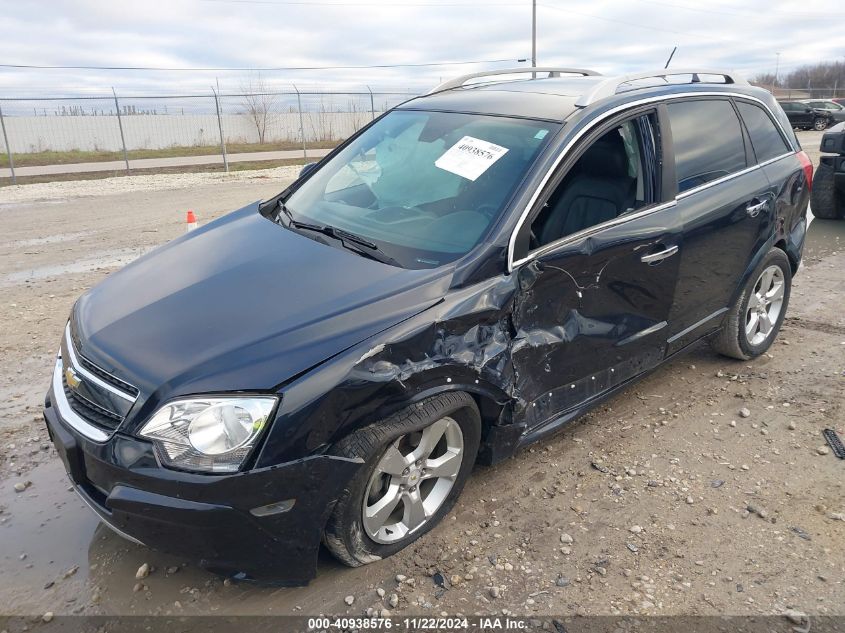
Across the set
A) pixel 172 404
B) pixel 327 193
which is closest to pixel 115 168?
pixel 327 193

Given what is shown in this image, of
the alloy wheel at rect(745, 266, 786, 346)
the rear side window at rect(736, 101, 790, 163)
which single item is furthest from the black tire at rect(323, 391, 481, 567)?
the rear side window at rect(736, 101, 790, 163)

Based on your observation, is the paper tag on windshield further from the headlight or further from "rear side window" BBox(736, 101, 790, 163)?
"rear side window" BBox(736, 101, 790, 163)

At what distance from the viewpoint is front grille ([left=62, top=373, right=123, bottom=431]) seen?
2.40m

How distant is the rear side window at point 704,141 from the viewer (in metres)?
3.74

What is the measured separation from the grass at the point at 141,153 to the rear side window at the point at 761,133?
24594 mm

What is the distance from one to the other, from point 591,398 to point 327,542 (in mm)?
1580

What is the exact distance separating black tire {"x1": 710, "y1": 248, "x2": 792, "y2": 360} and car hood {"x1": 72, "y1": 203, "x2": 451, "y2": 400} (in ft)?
8.36

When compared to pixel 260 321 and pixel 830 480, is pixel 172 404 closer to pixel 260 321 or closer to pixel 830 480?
pixel 260 321

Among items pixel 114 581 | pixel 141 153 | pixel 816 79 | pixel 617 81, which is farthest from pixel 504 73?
pixel 816 79

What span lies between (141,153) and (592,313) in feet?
93.9

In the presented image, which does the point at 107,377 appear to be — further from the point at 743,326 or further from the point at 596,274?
the point at 743,326

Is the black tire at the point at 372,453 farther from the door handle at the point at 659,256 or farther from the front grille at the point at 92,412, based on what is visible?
the door handle at the point at 659,256

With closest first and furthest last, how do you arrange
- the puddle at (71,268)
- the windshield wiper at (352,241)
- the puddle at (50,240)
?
the windshield wiper at (352,241) < the puddle at (71,268) < the puddle at (50,240)

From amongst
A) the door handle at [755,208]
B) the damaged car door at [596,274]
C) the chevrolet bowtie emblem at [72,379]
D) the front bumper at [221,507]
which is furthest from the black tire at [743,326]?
the chevrolet bowtie emblem at [72,379]
